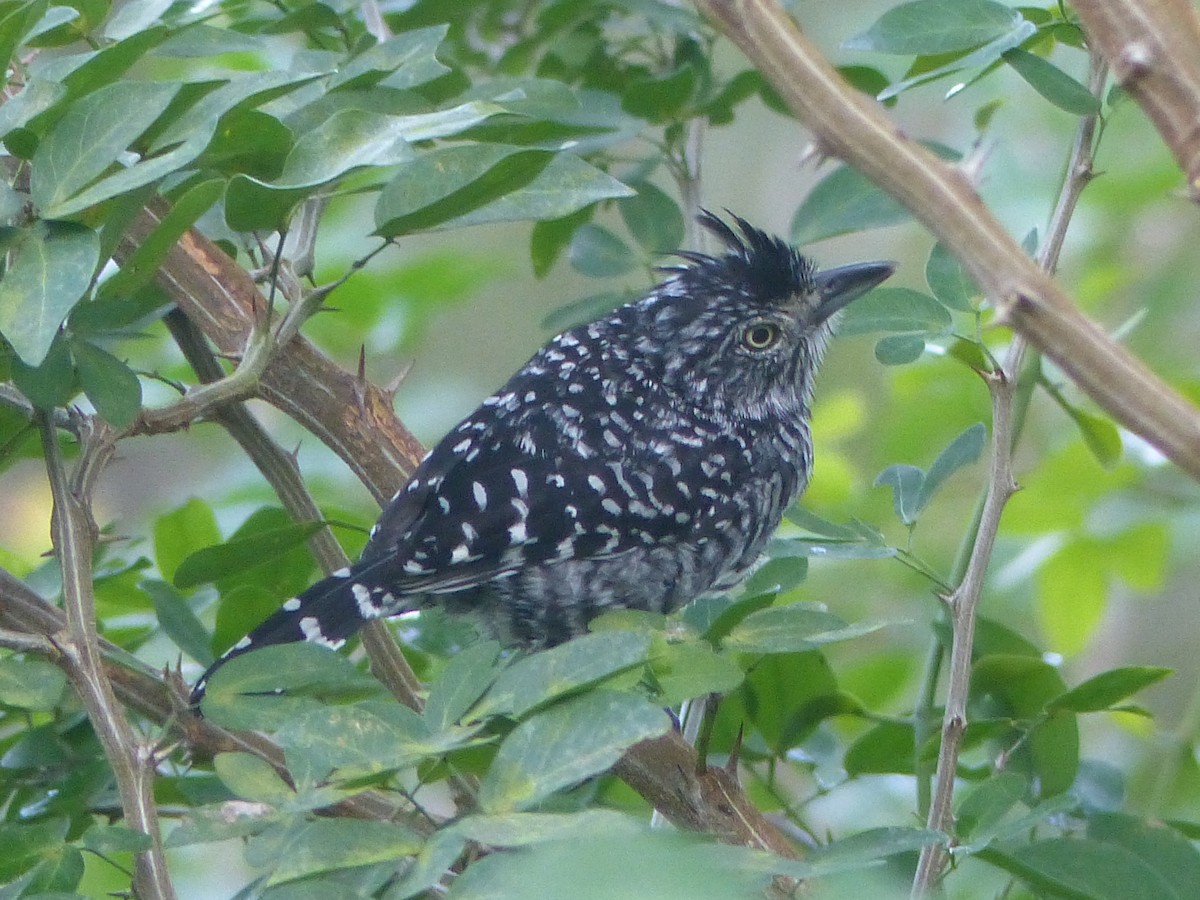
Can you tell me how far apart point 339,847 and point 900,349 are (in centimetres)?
98

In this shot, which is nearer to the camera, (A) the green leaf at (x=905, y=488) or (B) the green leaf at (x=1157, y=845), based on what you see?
(B) the green leaf at (x=1157, y=845)

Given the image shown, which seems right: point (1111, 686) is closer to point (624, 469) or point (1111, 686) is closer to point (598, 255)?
point (624, 469)

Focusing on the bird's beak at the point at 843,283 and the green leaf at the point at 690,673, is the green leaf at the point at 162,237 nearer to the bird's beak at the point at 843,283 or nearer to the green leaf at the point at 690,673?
the green leaf at the point at 690,673

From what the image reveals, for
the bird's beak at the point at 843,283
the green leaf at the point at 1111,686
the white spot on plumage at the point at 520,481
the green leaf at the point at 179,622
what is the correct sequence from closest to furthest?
the green leaf at the point at 1111,686 → the green leaf at the point at 179,622 → the white spot on plumage at the point at 520,481 → the bird's beak at the point at 843,283

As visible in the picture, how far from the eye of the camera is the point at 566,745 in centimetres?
101

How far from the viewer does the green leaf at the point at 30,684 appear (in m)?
1.37

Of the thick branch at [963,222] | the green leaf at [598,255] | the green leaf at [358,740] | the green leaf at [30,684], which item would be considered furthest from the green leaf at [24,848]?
the green leaf at [598,255]

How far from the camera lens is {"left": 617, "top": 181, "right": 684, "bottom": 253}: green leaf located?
2377mm

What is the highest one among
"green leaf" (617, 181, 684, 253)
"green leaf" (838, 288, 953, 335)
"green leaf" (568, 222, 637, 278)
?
"green leaf" (617, 181, 684, 253)

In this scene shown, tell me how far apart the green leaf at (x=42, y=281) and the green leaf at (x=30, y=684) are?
35cm

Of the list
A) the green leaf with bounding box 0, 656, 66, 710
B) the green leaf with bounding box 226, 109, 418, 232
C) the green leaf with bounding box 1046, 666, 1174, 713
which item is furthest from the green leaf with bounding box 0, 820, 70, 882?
the green leaf with bounding box 1046, 666, 1174, 713

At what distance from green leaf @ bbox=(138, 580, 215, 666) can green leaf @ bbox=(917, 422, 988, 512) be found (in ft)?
3.15

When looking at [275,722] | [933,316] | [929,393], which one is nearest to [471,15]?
[929,393]

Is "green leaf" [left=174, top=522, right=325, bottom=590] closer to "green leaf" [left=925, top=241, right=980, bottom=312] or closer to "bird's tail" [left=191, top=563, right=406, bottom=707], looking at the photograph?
"bird's tail" [left=191, top=563, right=406, bottom=707]
